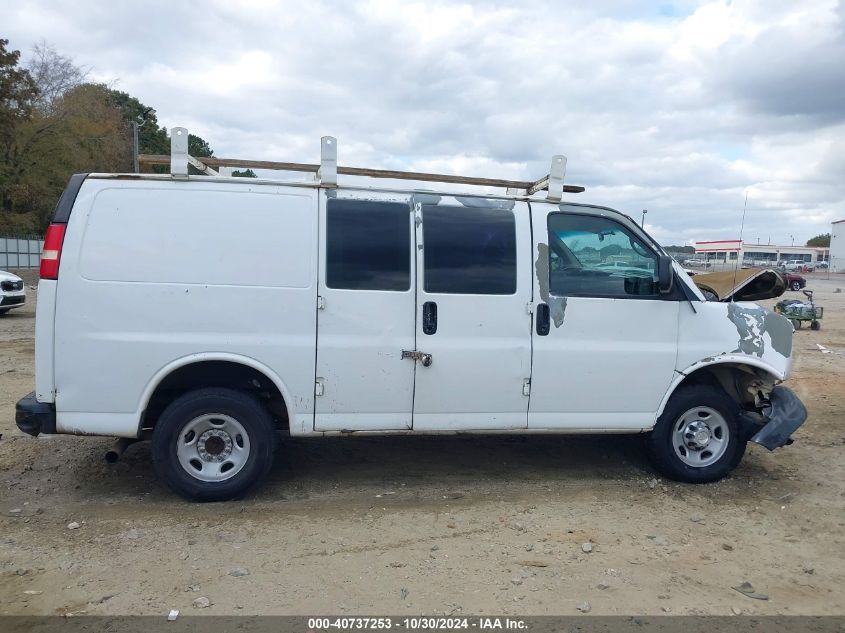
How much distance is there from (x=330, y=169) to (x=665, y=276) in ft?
8.30

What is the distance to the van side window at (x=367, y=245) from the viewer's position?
459 centimetres

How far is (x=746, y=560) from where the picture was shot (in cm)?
404

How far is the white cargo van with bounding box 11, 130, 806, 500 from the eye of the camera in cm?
437

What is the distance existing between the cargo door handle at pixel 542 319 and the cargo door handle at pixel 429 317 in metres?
0.75

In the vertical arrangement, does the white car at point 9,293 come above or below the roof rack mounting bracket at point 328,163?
below

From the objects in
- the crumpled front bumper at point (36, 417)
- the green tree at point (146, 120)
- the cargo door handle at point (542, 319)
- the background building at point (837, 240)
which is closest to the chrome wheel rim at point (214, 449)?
the crumpled front bumper at point (36, 417)

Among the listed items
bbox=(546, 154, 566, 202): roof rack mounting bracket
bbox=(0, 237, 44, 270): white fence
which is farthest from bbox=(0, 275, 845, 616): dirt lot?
bbox=(0, 237, 44, 270): white fence

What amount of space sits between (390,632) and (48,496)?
288cm

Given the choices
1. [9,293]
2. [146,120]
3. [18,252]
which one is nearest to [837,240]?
[146,120]

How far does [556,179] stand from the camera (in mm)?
4980

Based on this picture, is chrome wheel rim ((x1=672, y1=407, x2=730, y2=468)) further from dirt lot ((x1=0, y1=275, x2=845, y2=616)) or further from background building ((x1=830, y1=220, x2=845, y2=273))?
background building ((x1=830, y1=220, x2=845, y2=273))

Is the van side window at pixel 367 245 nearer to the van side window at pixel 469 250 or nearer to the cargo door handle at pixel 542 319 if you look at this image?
the van side window at pixel 469 250

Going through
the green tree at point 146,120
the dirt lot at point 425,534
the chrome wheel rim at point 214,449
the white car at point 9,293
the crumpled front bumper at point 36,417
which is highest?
the green tree at point 146,120

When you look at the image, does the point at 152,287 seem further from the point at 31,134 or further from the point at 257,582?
the point at 31,134
